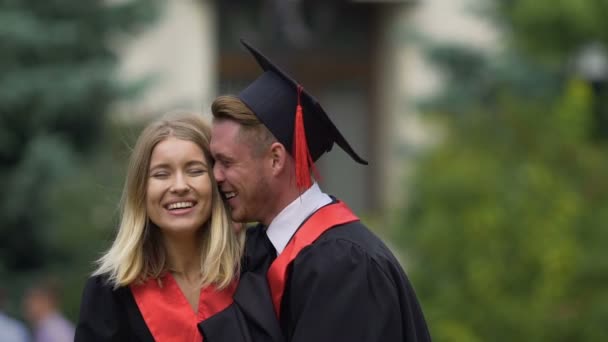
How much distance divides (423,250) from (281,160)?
4.61 m

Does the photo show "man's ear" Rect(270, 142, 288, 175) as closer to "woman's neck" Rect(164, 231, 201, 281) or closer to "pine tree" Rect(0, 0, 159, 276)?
"woman's neck" Rect(164, 231, 201, 281)

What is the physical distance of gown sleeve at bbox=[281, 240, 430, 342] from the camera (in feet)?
14.6

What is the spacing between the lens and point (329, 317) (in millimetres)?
4434

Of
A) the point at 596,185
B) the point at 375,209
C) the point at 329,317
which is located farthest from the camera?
the point at 375,209

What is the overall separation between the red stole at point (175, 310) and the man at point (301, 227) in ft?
0.32

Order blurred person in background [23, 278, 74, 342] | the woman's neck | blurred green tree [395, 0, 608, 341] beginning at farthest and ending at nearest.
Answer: blurred person in background [23, 278, 74, 342] → blurred green tree [395, 0, 608, 341] → the woman's neck

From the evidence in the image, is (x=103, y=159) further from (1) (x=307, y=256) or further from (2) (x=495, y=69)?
(1) (x=307, y=256)

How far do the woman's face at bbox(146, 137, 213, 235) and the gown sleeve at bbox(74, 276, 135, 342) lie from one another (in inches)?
11.7

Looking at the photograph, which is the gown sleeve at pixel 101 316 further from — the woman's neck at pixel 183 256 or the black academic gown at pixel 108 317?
the woman's neck at pixel 183 256

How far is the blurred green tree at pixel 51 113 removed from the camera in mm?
11977

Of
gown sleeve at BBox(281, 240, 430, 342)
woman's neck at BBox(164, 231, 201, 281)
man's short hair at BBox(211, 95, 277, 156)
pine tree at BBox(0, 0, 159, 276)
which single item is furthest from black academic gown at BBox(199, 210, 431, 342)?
pine tree at BBox(0, 0, 159, 276)

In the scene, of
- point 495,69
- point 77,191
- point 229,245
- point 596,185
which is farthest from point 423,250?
point 495,69

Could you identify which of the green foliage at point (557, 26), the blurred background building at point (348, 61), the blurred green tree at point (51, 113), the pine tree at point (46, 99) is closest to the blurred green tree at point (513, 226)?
the green foliage at point (557, 26)

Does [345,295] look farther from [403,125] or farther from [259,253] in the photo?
[403,125]
